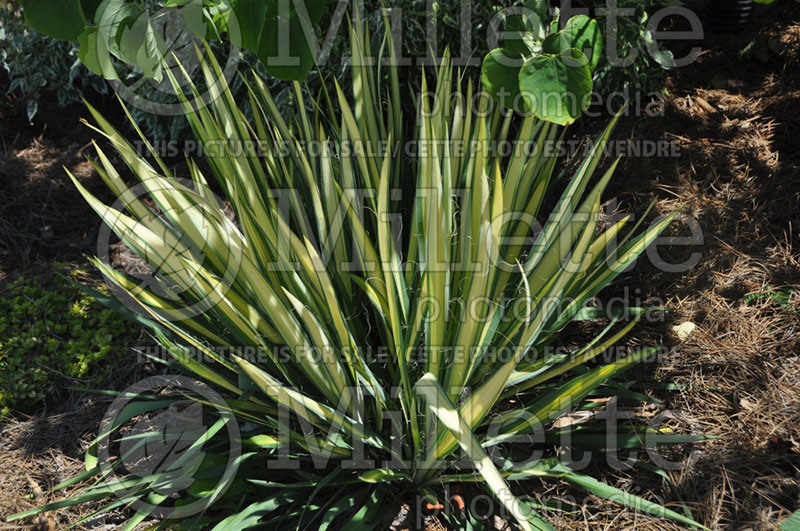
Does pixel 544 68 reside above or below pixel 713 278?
above

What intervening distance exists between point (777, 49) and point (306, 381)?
1672 mm

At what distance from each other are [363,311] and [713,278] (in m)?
0.84

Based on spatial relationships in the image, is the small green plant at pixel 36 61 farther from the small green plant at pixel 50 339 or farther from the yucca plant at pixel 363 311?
the yucca plant at pixel 363 311

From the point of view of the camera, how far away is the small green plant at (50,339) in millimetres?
1659

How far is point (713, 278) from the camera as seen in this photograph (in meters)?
1.54

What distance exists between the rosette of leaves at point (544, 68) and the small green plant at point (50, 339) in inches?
47.9

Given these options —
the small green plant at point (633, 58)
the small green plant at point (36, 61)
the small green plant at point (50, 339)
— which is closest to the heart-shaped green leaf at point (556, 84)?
the small green plant at point (633, 58)

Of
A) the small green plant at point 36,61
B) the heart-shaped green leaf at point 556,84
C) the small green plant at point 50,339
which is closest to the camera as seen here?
the heart-shaped green leaf at point 556,84

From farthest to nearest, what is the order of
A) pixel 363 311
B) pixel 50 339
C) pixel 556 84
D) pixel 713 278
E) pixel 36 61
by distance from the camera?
pixel 36 61 < pixel 50 339 < pixel 713 278 < pixel 363 311 < pixel 556 84

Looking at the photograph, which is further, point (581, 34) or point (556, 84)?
point (581, 34)

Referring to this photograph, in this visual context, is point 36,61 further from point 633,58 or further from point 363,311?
point 633,58

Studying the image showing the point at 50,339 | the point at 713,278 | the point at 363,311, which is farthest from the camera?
the point at 50,339

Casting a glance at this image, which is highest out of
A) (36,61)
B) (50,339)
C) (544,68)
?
(544,68)

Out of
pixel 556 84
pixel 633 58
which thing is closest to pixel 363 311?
pixel 556 84
